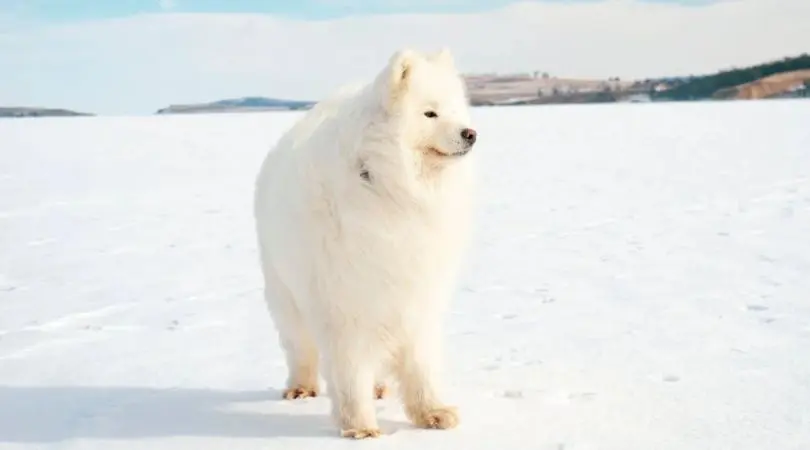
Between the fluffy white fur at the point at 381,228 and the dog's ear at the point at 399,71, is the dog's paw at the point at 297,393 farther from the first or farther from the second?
the dog's ear at the point at 399,71

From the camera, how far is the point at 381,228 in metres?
3.96

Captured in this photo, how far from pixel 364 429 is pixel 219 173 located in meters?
15.2

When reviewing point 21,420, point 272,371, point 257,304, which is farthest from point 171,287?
point 21,420

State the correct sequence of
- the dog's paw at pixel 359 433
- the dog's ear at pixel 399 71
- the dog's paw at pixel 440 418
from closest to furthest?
the dog's ear at pixel 399 71 < the dog's paw at pixel 359 433 < the dog's paw at pixel 440 418

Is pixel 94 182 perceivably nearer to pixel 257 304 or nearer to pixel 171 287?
pixel 171 287

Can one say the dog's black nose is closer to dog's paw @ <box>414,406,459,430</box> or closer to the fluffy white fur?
the fluffy white fur

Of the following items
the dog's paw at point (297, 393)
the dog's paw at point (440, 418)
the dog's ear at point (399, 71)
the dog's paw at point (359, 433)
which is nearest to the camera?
the dog's ear at point (399, 71)

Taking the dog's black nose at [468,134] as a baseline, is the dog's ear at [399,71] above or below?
above

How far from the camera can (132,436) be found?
4.38 metres

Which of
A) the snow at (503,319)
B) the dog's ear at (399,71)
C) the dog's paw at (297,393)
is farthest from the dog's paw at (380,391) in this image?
the dog's ear at (399,71)

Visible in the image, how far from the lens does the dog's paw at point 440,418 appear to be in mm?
4281

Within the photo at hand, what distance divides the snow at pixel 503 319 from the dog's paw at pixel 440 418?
0.24 ft

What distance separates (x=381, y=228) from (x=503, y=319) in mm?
2910

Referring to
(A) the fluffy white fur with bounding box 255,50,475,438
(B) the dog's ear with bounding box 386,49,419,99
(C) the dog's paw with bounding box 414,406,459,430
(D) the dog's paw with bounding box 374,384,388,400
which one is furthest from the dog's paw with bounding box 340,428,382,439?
(B) the dog's ear with bounding box 386,49,419,99
